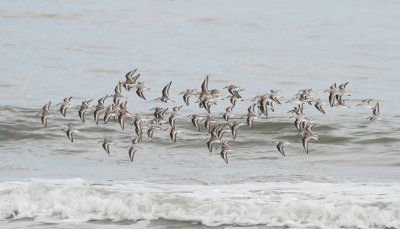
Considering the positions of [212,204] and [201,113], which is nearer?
[212,204]

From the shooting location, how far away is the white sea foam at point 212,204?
765 inches

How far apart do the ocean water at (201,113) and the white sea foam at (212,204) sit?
0.04 metres

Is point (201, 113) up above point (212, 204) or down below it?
above

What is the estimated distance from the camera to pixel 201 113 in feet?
113

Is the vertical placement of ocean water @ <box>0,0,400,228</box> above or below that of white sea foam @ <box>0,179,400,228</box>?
above

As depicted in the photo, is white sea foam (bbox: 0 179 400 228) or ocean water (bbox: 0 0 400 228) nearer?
white sea foam (bbox: 0 179 400 228)

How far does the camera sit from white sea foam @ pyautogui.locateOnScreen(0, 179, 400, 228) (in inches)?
765

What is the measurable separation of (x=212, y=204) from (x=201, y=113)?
14.4 metres

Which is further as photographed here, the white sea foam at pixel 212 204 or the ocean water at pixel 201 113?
the ocean water at pixel 201 113

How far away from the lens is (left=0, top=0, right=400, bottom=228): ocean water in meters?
20.0

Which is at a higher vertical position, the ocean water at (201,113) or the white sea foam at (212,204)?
the ocean water at (201,113)

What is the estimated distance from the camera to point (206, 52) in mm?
47812

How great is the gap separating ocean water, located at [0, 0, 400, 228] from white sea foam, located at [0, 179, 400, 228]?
1.4 inches

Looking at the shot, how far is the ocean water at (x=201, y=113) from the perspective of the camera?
20.0 metres
